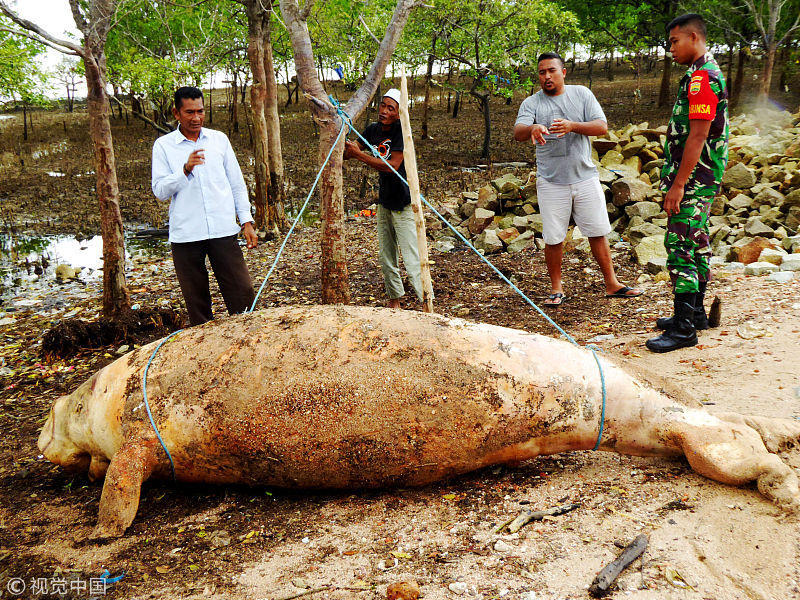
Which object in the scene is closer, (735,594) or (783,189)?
(735,594)

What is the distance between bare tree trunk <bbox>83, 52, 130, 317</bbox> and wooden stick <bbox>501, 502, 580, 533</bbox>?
456 cm

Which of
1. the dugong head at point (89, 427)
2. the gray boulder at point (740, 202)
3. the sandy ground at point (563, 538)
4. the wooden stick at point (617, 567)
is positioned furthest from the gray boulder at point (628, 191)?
the dugong head at point (89, 427)

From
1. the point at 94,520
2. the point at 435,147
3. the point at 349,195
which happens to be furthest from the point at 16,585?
the point at 435,147

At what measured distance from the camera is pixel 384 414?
2.66m

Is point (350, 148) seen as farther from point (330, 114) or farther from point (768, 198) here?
point (768, 198)

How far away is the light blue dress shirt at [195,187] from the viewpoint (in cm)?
388

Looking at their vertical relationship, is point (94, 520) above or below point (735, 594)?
below

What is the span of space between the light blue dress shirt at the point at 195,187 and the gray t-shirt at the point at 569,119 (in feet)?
7.96

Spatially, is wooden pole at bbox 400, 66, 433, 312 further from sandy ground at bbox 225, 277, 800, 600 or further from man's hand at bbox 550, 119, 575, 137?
sandy ground at bbox 225, 277, 800, 600

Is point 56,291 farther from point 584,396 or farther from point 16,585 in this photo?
point 584,396

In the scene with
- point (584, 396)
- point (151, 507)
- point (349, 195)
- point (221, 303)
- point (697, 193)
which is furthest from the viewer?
point (349, 195)

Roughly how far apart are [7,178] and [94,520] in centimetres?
1840

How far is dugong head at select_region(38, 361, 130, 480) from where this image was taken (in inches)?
117

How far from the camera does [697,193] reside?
3.81m
